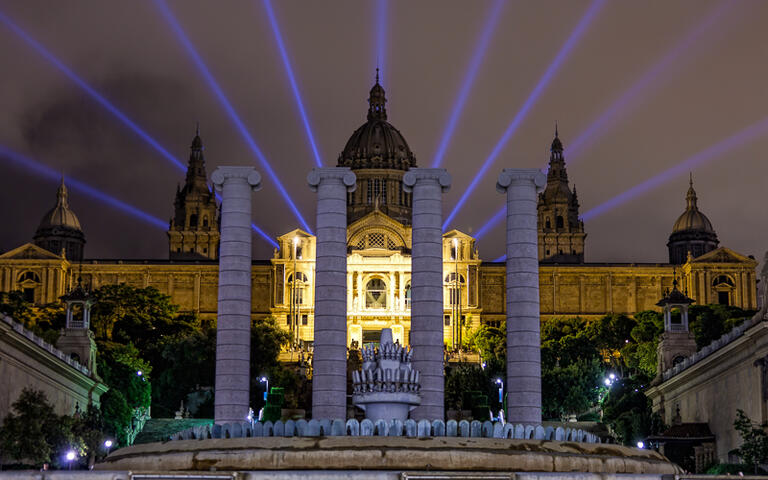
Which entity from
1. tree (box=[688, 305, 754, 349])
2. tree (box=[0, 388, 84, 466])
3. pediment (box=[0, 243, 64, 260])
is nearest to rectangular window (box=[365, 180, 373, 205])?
pediment (box=[0, 243, 64, 260])

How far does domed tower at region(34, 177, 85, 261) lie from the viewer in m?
174

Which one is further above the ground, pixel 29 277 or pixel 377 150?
pixel 377 150

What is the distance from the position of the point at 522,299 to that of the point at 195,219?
12841cm

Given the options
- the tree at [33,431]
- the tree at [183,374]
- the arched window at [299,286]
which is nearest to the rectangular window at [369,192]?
the arched window at [299,286]

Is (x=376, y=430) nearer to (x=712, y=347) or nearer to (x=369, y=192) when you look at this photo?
(x=712, y=347)

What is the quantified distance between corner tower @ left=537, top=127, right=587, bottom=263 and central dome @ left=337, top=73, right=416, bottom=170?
19.0 metres

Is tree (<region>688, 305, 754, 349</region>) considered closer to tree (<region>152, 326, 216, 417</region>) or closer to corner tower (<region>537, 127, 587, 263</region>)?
tree (<region>152, 326, 216, 417</region>)

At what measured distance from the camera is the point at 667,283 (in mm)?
168625

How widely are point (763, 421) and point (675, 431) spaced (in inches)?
473

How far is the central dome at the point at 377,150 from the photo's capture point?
192250 millimetres

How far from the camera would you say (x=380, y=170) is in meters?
191

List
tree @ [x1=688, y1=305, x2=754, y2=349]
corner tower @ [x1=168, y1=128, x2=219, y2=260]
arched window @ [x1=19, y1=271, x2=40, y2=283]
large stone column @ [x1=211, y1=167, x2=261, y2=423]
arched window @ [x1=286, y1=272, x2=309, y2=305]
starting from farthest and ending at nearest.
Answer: corner tower @ [x1=168, y1=128, x2=219, y2=260] < arched window @ [x1=19, y1=271, x2=40, y2=283] < arched window @ [x1=286, y1=272, x2=309, y2=305] < tree @ [x1=688, y1=305, x2=754, y2=349] < large stone column @ [x1=211, y1=167, x2=261, y2=423]

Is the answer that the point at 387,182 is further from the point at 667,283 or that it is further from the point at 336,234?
the point at 336,234

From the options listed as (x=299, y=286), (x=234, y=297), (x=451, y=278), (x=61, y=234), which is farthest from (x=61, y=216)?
(x=234, y=297)
